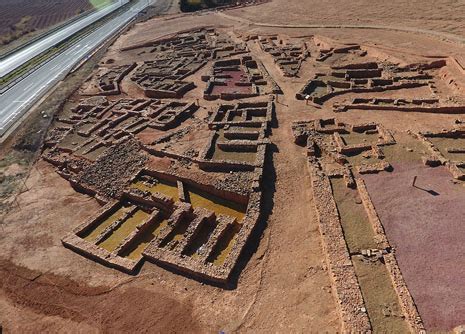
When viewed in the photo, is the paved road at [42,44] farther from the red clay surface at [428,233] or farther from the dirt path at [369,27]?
the red clay surface at [428,233]

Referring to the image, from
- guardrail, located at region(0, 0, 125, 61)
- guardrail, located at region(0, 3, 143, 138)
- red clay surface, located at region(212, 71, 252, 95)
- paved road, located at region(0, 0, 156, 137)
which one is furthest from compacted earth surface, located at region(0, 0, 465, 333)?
guardrail, located at region(0, 0, 125, 61)

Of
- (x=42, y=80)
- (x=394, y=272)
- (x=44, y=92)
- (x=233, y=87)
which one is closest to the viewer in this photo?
(x=394, y=272)

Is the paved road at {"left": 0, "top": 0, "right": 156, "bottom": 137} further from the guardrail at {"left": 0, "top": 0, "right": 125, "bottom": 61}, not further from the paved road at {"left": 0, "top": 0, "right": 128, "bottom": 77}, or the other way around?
the guardrail at {"left": 0, "top": 0, "right": 125, "bottom": 61}

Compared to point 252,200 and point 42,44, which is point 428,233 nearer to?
point 252,200

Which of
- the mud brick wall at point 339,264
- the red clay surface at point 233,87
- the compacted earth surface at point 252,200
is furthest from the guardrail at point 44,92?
the mud brick wall at point 339,264

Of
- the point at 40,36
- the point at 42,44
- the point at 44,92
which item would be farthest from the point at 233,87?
the point at 40,36

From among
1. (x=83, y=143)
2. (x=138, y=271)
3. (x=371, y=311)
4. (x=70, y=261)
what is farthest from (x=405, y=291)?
(x=83, y=143)
